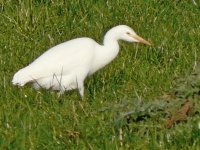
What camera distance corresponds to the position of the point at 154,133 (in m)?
6.18

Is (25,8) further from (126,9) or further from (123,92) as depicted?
(123,92)

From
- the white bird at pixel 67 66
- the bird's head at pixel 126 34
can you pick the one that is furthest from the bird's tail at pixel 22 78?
the bird's head at pixel 126 34

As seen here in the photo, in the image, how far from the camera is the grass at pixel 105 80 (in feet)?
20.3

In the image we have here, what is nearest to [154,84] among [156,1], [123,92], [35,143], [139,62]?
[123,92]

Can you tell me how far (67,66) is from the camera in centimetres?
799

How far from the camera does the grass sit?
6195 millimetres

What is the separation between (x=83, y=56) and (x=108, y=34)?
54 cm

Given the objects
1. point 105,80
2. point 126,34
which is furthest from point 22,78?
point 126,34

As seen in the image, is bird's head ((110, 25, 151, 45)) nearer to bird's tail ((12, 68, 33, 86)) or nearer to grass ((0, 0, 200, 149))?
grass ((0, 0, 200, 149))

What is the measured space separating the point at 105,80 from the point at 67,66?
54 cm

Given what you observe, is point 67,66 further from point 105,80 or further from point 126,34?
point 126,34

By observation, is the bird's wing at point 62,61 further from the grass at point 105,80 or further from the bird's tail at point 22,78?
the grass at point 105,80

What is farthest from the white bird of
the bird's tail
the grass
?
the grass

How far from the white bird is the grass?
114mm
